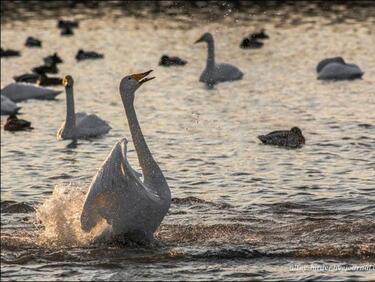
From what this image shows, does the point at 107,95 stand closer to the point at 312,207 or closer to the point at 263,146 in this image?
the point at 263,146

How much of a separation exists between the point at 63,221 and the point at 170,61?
64.6 ft

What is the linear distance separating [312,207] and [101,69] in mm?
19697

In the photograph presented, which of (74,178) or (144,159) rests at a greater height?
(144,159)

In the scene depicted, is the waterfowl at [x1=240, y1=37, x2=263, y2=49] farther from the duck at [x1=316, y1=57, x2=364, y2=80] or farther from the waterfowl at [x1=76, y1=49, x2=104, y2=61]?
the duck at [x1=316, y1=57, x2=364, y2=80]

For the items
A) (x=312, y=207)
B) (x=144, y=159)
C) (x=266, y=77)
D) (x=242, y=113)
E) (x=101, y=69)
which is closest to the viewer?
(x=144, y=159)

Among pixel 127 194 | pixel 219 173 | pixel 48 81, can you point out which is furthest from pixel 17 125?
pixel 127 194

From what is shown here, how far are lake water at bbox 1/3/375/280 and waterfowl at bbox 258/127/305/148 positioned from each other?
0.17 metres

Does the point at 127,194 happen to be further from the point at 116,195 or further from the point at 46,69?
the point at 46,69

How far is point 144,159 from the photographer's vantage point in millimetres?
13734

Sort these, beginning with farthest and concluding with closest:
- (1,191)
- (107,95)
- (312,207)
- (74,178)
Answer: (107,95) < (74,178) < (1,191) < (312,207)

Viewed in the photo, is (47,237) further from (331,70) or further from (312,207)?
(331,70)

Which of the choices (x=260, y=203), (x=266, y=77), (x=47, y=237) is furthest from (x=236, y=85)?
(x=47, y=237)

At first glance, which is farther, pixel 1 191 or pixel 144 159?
pixel 1 191

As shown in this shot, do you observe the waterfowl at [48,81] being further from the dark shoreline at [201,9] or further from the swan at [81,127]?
the dark shoreline at [201,9]
